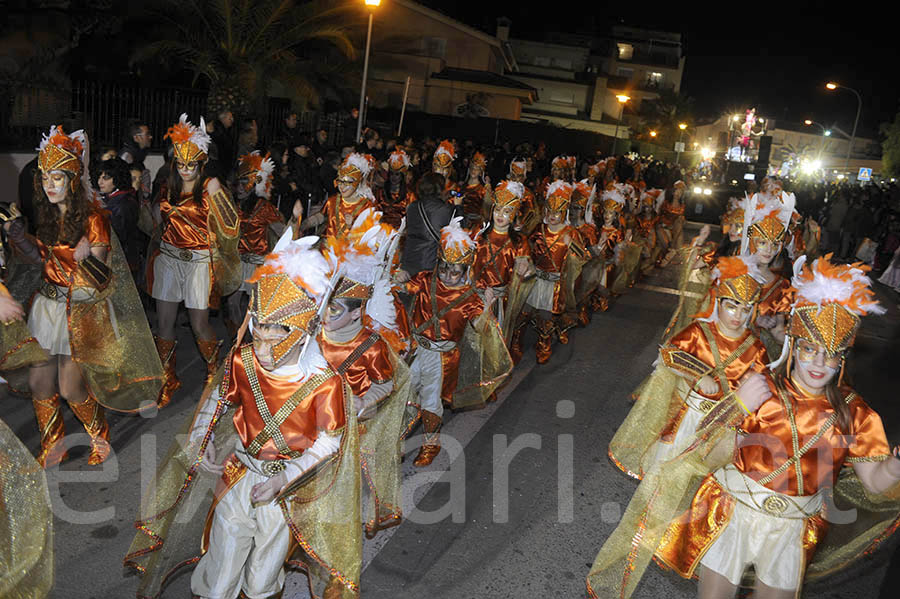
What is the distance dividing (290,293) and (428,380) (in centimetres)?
296

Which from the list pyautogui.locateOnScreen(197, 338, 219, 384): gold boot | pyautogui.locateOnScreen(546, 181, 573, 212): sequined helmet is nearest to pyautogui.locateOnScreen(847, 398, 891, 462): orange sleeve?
pyautogui.locateOnScreen(197, 338, 219, 384): gold boot

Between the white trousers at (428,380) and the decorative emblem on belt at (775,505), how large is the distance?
2996 mm

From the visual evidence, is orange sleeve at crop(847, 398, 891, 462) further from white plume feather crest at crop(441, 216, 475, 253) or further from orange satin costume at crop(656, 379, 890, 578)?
white plume feather crest at crop(441, 216, 475, 253)

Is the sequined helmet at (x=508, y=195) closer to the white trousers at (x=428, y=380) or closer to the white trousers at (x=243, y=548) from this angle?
the white trousers at (x=428, y=380)

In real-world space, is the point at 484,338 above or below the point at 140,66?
below

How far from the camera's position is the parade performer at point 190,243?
6.27 m

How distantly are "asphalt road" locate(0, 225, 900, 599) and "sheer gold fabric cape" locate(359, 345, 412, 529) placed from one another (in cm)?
33

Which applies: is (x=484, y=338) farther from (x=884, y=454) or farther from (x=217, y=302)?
(x=884, y=454)

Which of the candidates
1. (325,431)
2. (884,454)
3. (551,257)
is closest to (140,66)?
(551,257)

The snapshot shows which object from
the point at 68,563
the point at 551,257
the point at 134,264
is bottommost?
the point at 68,563

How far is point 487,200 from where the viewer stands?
11461 millimetres

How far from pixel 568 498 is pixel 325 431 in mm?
2791

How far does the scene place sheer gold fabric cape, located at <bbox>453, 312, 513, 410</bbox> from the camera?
6742mm

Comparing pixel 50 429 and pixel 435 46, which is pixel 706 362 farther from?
pixel 435 46
